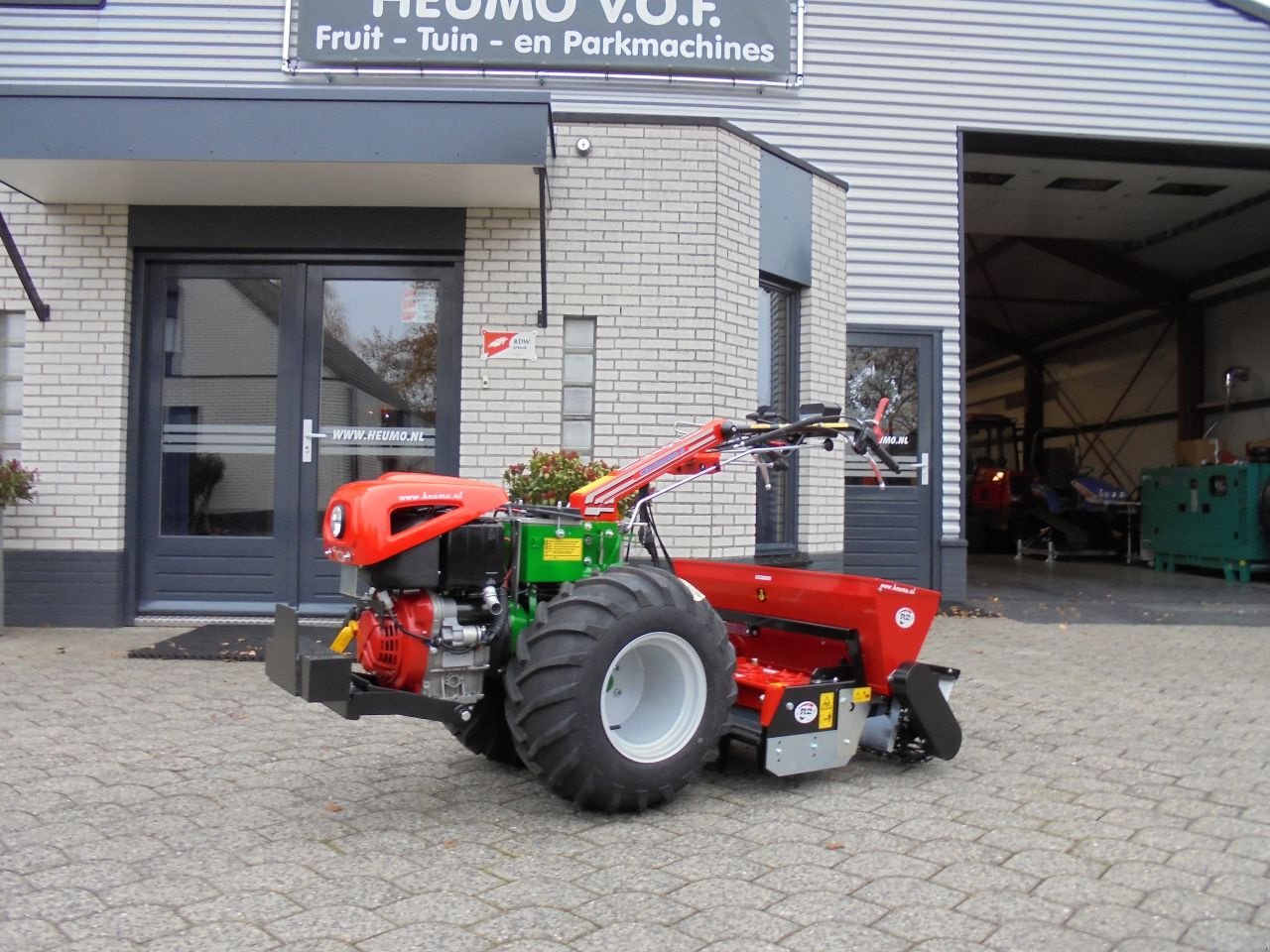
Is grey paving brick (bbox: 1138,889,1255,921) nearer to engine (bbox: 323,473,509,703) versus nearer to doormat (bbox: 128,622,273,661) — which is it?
engine (bbox: 323,473,509,703)

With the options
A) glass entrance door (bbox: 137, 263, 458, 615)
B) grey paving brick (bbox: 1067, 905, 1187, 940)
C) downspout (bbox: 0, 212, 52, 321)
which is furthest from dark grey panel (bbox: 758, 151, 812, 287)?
grey paving brick (bbox: 1067, 905, 1187, 940)

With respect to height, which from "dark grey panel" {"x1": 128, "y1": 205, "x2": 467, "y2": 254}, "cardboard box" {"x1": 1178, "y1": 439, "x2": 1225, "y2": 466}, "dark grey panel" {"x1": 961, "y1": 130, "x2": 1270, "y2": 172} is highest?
"dark grey panel" {"x1": 961, "y1": 130, "x2": 1270, "y2": 172}

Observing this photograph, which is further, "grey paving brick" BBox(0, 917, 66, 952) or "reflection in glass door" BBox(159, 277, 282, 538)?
"reflection in glass door" BBox(159, 277, 282, 538)

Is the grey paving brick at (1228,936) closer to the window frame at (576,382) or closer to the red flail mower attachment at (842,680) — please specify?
the red flail mower attachment at (842,680)

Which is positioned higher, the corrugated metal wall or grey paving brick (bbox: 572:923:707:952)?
the corrugated metal wall

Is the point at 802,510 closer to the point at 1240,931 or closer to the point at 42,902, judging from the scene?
the point at 1240,931

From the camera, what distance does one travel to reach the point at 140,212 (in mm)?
8320

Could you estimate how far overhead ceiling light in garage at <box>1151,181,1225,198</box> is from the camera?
14109 millimetres

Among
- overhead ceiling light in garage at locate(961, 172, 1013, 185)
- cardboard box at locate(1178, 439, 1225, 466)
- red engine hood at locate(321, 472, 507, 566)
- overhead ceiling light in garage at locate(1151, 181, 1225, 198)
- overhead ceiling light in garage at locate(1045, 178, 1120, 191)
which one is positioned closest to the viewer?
red engine hood at locate(321, 472, 507, 566)

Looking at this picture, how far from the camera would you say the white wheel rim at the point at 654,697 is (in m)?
4.04

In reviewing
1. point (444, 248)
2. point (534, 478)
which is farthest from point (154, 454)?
point (534, 478)

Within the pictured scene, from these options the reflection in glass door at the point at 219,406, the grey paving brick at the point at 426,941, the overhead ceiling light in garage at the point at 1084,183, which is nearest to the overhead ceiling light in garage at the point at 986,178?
the overhead ceiling light in garage at the point at 1084,183

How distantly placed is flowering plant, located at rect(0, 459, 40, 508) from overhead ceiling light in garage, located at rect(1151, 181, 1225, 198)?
536 inches

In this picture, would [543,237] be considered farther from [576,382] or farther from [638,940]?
[638,940]
